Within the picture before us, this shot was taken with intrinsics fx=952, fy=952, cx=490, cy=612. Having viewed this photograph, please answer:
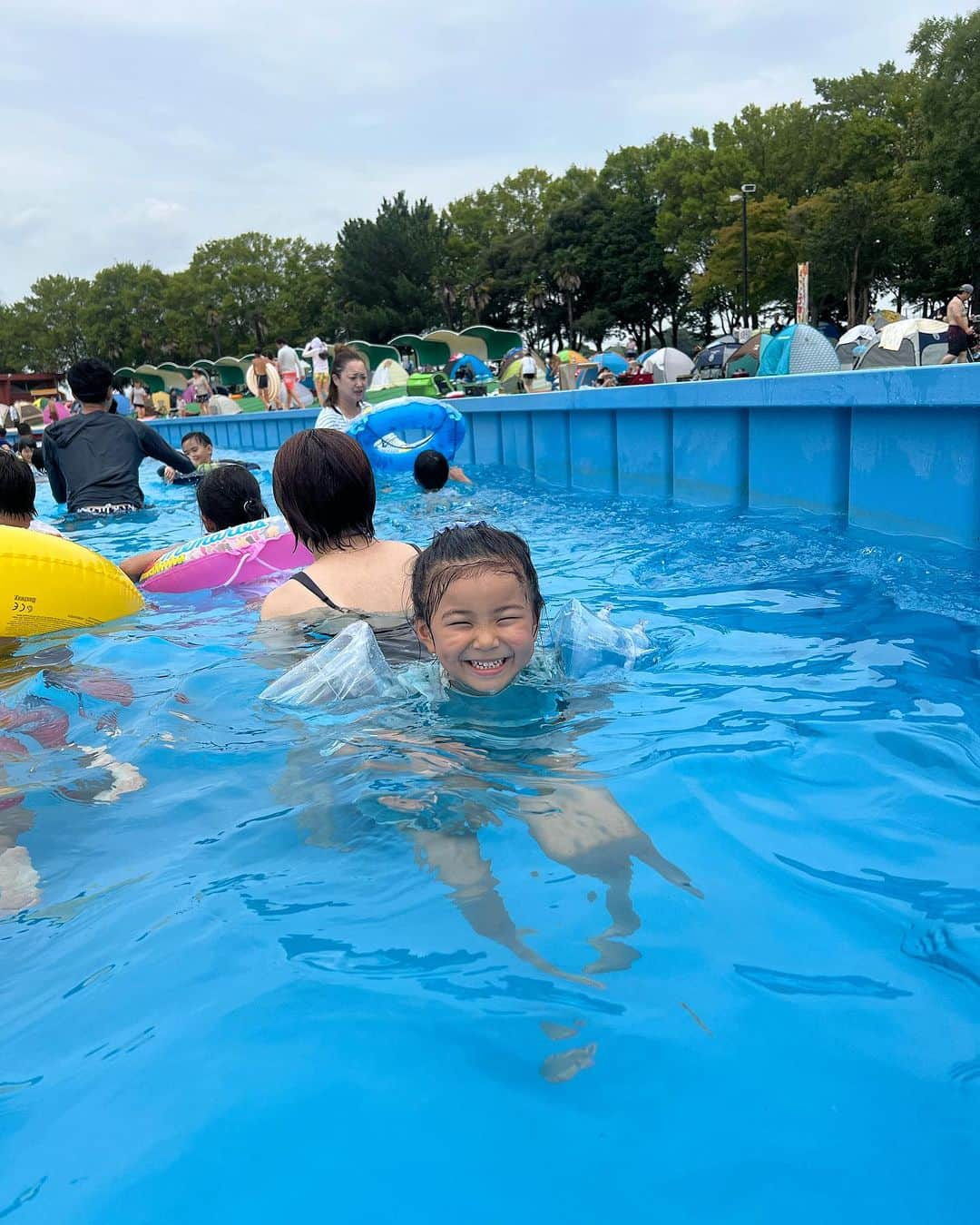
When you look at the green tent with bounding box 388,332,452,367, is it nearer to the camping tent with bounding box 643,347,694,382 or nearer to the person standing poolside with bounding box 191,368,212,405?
the person standing poolside with bounding box 191,368,212,405

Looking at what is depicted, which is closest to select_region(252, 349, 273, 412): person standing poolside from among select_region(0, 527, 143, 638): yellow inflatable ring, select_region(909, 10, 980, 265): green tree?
select_region(0, 527, 143, 638): yellow inflatable ring

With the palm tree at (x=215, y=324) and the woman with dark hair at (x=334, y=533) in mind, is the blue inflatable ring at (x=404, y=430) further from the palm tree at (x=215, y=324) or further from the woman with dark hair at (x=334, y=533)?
the palm tree at (x=215, y=324)

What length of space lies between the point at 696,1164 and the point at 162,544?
6.94 metres

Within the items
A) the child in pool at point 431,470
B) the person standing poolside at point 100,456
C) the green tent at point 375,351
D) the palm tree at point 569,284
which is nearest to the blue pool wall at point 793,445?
the child in pool at point 431,470

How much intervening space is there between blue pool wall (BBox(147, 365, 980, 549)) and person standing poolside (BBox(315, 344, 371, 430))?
2.47m

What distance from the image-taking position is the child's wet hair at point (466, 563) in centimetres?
245

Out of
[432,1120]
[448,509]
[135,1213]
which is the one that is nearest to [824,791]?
[432,1120]

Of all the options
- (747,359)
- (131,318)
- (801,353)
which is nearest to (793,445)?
(801,353)

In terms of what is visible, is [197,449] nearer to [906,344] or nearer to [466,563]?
[466,563]

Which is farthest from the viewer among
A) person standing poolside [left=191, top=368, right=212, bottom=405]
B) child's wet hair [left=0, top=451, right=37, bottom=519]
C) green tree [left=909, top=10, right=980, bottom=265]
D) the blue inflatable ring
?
green tree [left=909, top=10, right=980, bottom=265]

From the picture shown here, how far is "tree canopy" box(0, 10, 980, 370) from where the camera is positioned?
34469mm

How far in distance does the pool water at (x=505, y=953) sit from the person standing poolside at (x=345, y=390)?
15.6 ft

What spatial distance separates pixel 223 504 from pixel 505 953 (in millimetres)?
4040

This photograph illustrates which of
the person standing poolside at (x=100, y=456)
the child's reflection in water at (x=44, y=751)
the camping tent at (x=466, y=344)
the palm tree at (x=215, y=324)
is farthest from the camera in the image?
the palm tree at (x=215, y=324)
